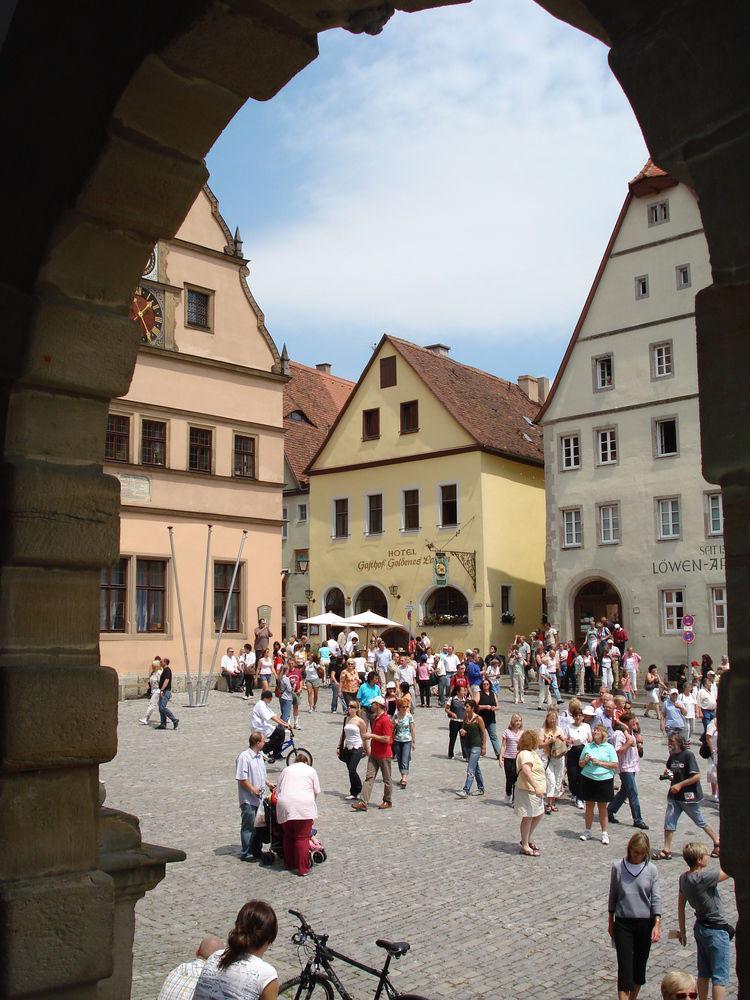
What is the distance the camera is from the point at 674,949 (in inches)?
398

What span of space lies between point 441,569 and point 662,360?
1110 centimetres

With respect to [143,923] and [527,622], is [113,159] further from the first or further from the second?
[527,622]

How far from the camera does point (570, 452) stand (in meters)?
39.2

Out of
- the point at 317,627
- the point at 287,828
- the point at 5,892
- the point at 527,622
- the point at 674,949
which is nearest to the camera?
the point at 5,892

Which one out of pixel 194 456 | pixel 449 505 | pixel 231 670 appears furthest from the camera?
pixel 449 505

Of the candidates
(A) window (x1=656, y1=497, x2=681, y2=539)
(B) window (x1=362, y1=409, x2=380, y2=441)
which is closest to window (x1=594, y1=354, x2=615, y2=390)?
(A) window (x1=656, y1=497, x2=681, y2=539)

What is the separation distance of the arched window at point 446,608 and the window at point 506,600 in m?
1.42

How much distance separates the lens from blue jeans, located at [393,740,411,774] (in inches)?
723

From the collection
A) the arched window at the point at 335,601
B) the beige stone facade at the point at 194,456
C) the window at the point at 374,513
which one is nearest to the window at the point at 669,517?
the beige stone facade at the point at 194,456

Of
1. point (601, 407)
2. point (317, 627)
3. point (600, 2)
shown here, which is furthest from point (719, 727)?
point (317, 627)

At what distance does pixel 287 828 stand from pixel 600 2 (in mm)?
11176

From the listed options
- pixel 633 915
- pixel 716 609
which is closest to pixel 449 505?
pixel 716 609

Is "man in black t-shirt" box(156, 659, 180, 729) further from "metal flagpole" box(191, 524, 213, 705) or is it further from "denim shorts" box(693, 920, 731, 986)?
"denim shorts" box(693, 920, 731, 986)

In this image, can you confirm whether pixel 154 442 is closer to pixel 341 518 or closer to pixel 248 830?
pixel 341 518
